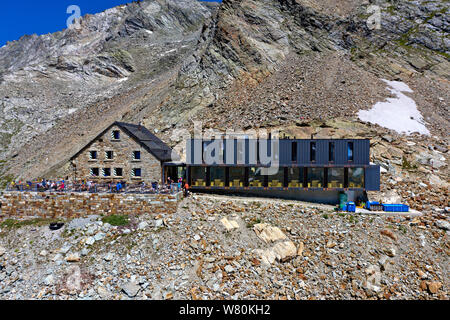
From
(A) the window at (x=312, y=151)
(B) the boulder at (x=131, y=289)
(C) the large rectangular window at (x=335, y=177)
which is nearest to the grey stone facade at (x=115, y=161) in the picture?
(B) the boulder at (x=131, y=289)

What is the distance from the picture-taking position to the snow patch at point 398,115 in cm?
4003

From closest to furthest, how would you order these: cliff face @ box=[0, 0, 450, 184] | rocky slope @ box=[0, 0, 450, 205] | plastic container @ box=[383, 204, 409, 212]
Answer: plastic container @ box=[383, 204, 409, 212] < rocky slope @ box=[0, 0, 450, 205] < cliff face @ box=[0, 0, 450, 184]

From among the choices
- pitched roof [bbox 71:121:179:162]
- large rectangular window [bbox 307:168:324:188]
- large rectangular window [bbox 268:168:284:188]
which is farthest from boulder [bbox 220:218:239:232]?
large rectangular window [bbox 307:168:324:188]

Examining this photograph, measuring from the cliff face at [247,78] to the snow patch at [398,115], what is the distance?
5.33 ft

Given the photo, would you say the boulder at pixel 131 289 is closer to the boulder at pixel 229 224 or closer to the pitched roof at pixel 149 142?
the boulder at pixel 229 224

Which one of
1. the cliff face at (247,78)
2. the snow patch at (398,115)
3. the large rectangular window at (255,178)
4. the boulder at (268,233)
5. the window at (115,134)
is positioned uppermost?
the cliff face at (247,78)

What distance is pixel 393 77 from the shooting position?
57.1 metres

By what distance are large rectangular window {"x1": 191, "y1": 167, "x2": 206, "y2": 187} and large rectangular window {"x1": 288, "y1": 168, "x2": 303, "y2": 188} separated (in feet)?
28.9

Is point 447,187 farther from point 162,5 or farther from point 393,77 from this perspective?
point 162,5

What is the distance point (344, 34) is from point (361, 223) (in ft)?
184

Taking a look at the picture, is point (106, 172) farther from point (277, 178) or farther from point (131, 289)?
point (277, 178)

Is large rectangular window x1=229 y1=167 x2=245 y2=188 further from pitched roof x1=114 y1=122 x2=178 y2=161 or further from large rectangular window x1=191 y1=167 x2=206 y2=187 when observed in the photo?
pitched roof x1=114 y1=122 x2=178 y2=161

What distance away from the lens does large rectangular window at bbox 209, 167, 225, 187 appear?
28250mm
